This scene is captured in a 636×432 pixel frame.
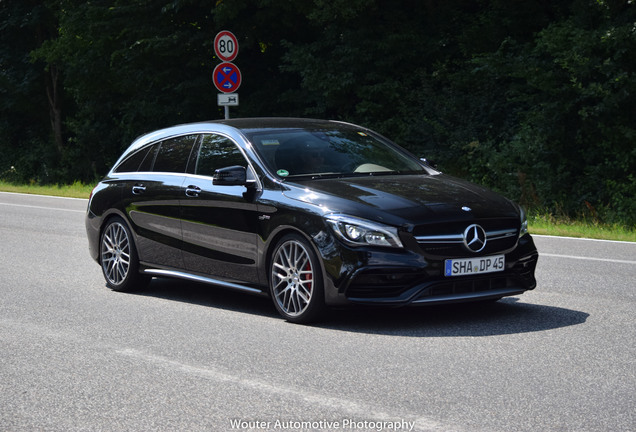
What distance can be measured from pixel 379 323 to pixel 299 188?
1.24 m

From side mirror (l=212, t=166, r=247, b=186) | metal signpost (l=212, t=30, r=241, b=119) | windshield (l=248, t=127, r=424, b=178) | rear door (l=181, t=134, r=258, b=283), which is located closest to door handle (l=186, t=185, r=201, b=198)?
rear door (l=181, t=134, r=258, b=283)

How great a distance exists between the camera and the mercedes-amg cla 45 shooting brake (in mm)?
7270

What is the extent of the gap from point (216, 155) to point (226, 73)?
33.7ft

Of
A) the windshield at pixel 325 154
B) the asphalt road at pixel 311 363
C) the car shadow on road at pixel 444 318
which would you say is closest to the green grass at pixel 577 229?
the asphalt road at pixel 311 363

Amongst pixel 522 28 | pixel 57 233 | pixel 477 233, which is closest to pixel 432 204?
pixel 477 233

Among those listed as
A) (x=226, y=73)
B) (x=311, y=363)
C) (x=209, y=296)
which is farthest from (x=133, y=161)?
(x=226, y=73)

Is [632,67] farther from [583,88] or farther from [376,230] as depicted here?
[376,230]

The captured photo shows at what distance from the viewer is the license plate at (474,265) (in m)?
7.29

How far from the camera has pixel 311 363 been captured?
20.9ft

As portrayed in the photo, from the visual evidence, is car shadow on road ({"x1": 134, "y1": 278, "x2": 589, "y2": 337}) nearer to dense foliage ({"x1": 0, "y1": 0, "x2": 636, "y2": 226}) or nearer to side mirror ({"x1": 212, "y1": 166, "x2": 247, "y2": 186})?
side mirror ({"x1": 212, "y1": 166, "x2": 247, "y2": 186})

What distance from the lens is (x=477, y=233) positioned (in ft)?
24.4

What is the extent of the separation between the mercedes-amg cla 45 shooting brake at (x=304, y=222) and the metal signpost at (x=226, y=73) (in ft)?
27.7

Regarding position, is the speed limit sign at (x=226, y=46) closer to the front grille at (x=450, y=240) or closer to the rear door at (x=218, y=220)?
the rear door at (x=218, y=220)

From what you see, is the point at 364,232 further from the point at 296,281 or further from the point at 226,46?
the point at 226,46
